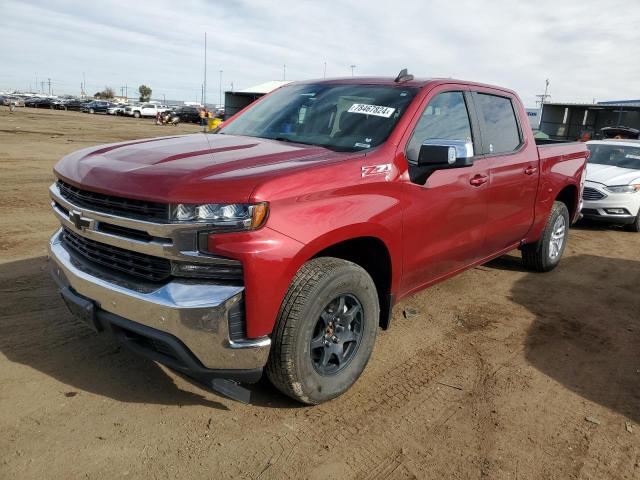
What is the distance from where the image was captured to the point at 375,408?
312 cm

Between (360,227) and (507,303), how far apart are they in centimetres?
265

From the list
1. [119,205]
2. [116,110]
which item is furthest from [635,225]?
[116,110]

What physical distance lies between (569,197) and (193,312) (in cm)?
516

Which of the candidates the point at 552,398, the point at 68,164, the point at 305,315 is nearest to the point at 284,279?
the point at 305,315

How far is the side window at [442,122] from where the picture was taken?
3.53m

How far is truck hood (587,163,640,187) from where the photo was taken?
8.77 meters

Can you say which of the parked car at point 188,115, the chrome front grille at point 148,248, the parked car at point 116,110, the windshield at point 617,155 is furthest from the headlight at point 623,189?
the parked car at point 116,110

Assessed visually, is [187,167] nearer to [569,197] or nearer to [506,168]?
[506,168]

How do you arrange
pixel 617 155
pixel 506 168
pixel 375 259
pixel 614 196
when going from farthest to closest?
pixel 617 155
pixel 614 196
pixel 506 168
pixel 375 259

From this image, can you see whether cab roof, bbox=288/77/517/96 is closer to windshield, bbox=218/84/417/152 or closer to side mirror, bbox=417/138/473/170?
windshield, bbox=218/84/417/152

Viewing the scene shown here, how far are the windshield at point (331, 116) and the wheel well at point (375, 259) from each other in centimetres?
61

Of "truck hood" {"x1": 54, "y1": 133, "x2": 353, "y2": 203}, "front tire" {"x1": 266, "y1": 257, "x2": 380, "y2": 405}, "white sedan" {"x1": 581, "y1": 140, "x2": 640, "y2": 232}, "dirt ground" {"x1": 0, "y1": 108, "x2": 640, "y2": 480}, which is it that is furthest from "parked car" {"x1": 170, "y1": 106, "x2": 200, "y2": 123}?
"front tire" {"x1": 266, "y1": 257, "x2": 380, "y2": 405}

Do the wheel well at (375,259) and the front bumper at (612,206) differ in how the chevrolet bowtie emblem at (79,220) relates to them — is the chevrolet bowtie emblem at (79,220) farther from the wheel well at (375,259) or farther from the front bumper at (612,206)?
the front bumper at (612,206)

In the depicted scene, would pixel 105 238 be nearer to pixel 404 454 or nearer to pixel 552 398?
pixel 404 454
